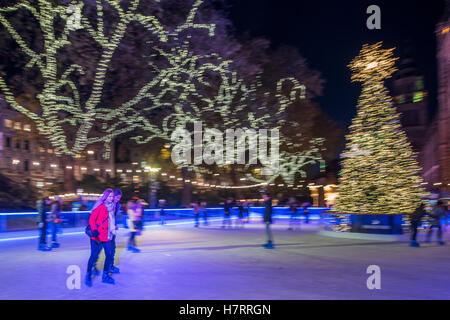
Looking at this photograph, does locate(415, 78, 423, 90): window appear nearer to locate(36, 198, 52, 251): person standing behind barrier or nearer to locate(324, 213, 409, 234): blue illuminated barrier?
locate(324, 213, 409, 234): blue illuminated barrier

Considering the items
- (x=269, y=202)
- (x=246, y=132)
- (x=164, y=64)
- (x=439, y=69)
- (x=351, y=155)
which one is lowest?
(x=269, y=202)

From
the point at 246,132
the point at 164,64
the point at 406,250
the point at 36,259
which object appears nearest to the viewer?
the point at 36,259

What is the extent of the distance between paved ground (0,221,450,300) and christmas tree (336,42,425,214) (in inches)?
145

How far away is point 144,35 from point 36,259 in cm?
1209

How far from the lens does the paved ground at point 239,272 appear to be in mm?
7246

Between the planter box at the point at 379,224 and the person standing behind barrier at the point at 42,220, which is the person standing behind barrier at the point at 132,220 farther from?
the planter box at the point at 379,224

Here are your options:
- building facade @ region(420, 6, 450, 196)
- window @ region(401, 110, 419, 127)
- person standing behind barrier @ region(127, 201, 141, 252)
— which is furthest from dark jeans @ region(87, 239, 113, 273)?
window @ region(401, 110, 419, 127)

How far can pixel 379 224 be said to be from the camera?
17594mm

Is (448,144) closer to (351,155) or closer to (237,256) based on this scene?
(351,155)

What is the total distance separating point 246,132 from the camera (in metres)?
28.7

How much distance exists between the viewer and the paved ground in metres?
7.25
